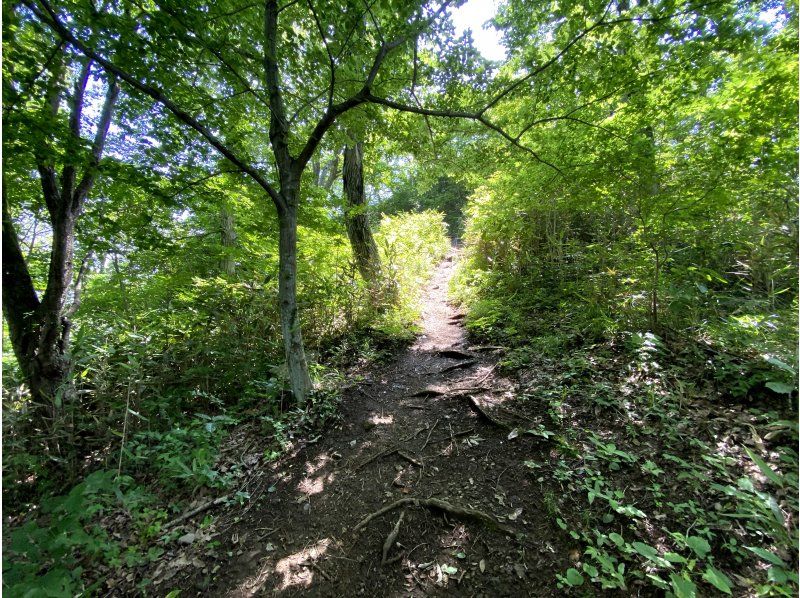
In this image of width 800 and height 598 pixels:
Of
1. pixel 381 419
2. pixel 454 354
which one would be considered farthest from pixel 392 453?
pixel 454 354

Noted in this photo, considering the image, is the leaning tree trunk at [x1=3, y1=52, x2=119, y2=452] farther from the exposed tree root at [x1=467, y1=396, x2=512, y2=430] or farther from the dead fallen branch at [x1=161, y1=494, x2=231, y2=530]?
the exposed tree root at [x1=467, y1=396, x2=512, y2=430]

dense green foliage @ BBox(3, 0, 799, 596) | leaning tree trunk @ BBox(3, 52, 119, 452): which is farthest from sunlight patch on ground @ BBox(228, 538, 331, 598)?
leaning tree trunk @ BBox(3, 52, 119, 452)

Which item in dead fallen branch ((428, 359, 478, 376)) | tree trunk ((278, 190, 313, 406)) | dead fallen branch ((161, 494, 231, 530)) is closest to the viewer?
dead fallen branch ((161, 494, 231, 530))

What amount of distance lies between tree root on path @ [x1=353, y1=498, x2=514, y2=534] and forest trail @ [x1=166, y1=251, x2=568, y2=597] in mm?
24

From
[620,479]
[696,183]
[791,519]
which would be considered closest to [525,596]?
[620,479]

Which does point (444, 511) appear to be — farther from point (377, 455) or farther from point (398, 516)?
point (377, 455)

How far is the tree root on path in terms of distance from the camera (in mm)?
2521

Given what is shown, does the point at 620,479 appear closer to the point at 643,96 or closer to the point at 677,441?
the point at 677,441

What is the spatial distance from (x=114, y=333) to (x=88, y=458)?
4.36 feet

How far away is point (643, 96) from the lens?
11.7 ft

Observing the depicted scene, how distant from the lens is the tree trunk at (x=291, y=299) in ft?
12.7

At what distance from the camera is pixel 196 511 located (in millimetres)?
2814

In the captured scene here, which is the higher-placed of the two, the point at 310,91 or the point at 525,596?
the point at 310,91

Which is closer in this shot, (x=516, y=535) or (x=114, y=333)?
(x=516, y=535)
